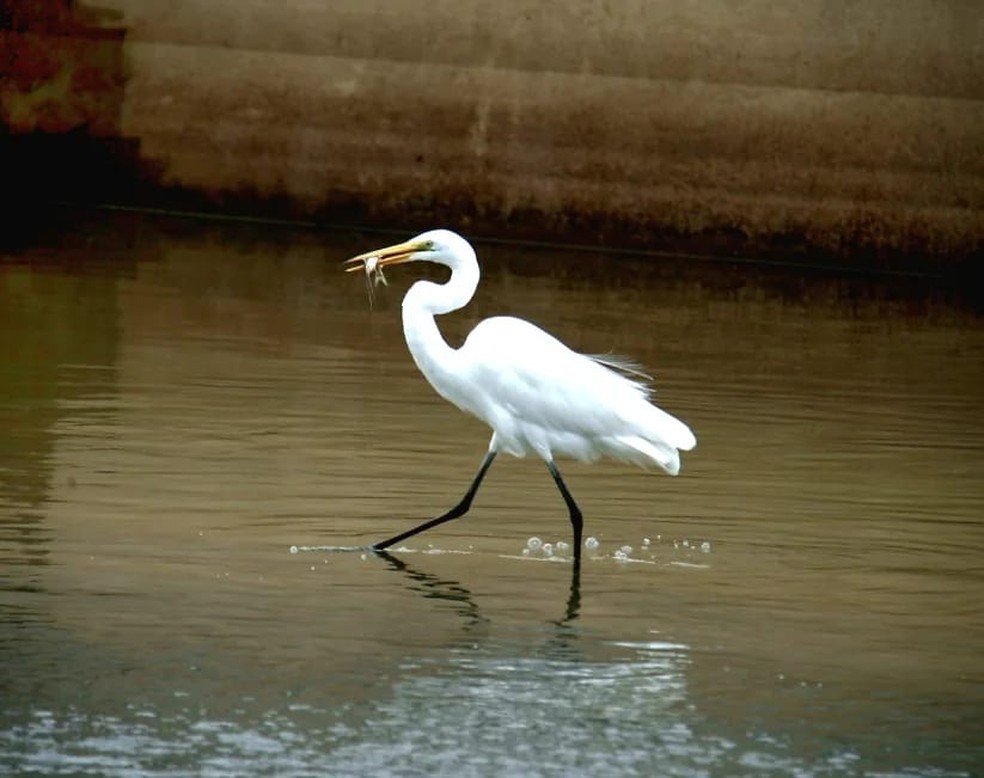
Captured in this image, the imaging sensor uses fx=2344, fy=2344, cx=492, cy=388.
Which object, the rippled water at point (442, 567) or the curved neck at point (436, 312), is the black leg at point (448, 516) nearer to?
the rippled water at point (442, 567)

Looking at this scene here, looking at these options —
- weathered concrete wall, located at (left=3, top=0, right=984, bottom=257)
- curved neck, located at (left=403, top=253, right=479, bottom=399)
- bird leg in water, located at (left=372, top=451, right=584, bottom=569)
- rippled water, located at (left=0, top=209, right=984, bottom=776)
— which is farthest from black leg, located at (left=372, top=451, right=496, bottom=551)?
weathered concrete wall, located at (left=3, top=0, right=984, bottom=257)

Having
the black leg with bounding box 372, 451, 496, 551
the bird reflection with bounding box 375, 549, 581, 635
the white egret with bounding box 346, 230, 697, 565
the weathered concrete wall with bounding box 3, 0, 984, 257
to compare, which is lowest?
the bird reflection with bounding box 375, 549, 581, 635

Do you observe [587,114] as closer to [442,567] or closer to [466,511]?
[466,511]

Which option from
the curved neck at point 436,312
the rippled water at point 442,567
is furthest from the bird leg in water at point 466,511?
the curved neck at point 436,312

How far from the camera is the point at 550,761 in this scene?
5500 millimetres

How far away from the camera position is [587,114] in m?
20.7

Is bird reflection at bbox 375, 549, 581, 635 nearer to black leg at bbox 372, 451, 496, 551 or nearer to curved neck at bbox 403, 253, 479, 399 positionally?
black leg at bbox 372, 451, 496, 551

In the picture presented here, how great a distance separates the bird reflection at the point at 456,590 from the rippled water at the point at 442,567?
22 mm

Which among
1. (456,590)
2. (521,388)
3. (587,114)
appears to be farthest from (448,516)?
(587,114)

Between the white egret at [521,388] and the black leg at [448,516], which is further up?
the white egret at [521,388]

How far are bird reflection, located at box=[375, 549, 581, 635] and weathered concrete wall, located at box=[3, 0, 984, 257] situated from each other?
12897mm

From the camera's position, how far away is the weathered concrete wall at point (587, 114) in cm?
2023

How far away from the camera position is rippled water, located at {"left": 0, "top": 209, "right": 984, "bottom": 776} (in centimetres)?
572

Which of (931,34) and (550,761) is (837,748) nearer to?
(550,761)
